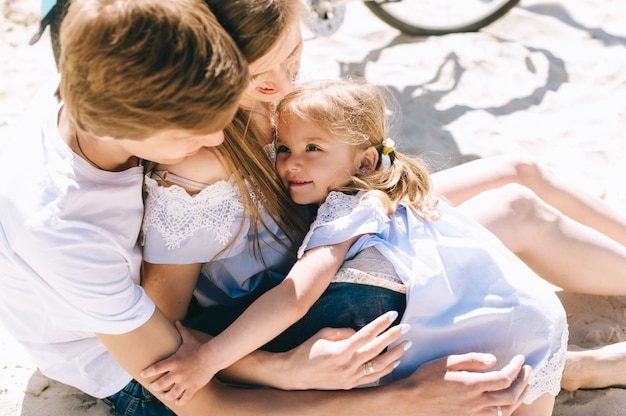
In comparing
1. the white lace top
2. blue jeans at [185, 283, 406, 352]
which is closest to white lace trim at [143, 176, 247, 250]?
the white lace top

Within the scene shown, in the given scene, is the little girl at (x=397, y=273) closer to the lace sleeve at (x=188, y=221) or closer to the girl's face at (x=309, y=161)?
the girl's face at (x=309, y=161)

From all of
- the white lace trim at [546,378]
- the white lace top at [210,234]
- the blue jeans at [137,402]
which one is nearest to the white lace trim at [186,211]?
the white lace top at [210,234]

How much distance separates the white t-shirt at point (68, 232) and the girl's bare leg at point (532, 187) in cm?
103

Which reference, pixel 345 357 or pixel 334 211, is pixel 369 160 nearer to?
pixel 334 211

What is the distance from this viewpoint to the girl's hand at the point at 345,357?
1.80 meters

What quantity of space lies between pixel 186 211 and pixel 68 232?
0.29m

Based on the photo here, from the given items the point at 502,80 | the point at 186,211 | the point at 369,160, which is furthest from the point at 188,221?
the point at 502,80

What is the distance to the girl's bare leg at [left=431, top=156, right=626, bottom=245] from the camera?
2.33 m

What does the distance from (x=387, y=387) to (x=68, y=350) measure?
31.6 inches

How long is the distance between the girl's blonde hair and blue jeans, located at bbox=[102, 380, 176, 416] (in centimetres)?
75

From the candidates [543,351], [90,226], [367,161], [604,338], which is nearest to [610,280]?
[604,338]

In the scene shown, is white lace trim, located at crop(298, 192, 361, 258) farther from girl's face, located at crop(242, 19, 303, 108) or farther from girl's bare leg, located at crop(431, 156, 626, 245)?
girl's bare leg, located at crop(431, 156, 626, 245)

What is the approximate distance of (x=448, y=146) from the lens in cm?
320

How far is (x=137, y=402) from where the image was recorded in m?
1.99
